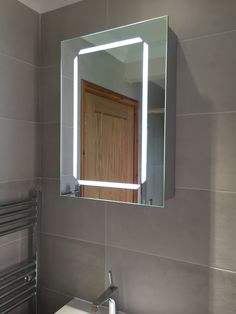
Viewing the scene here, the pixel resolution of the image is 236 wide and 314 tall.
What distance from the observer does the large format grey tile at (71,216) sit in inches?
50.0

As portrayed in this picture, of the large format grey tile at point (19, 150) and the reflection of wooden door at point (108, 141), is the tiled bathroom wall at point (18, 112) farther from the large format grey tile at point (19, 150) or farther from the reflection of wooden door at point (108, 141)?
the reflection of wooden door at point (108, 141)

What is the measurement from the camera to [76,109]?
126 cm

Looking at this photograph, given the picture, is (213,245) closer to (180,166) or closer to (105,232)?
(180,166)

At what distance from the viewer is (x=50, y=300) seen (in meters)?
1.42

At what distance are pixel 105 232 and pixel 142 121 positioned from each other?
57cm

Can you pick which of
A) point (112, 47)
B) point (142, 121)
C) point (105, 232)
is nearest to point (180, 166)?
point (142, 121)

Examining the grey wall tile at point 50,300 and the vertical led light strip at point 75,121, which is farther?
the grey wall tile at point 50,300

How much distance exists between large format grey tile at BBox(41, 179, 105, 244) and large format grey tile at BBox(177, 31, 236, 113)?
25.2 inches

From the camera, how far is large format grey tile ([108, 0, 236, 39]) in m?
0.99

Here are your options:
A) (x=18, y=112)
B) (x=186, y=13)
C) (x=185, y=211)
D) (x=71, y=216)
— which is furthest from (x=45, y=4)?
(x=185, y=211)

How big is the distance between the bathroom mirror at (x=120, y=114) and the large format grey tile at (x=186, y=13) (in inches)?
3.5

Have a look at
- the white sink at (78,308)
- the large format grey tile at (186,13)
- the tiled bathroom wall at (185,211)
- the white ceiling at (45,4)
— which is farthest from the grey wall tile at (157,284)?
the white ceiling at (45,4)

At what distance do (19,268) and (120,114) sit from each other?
938 millimetres

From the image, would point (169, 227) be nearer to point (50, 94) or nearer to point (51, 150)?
point (51, 150)
